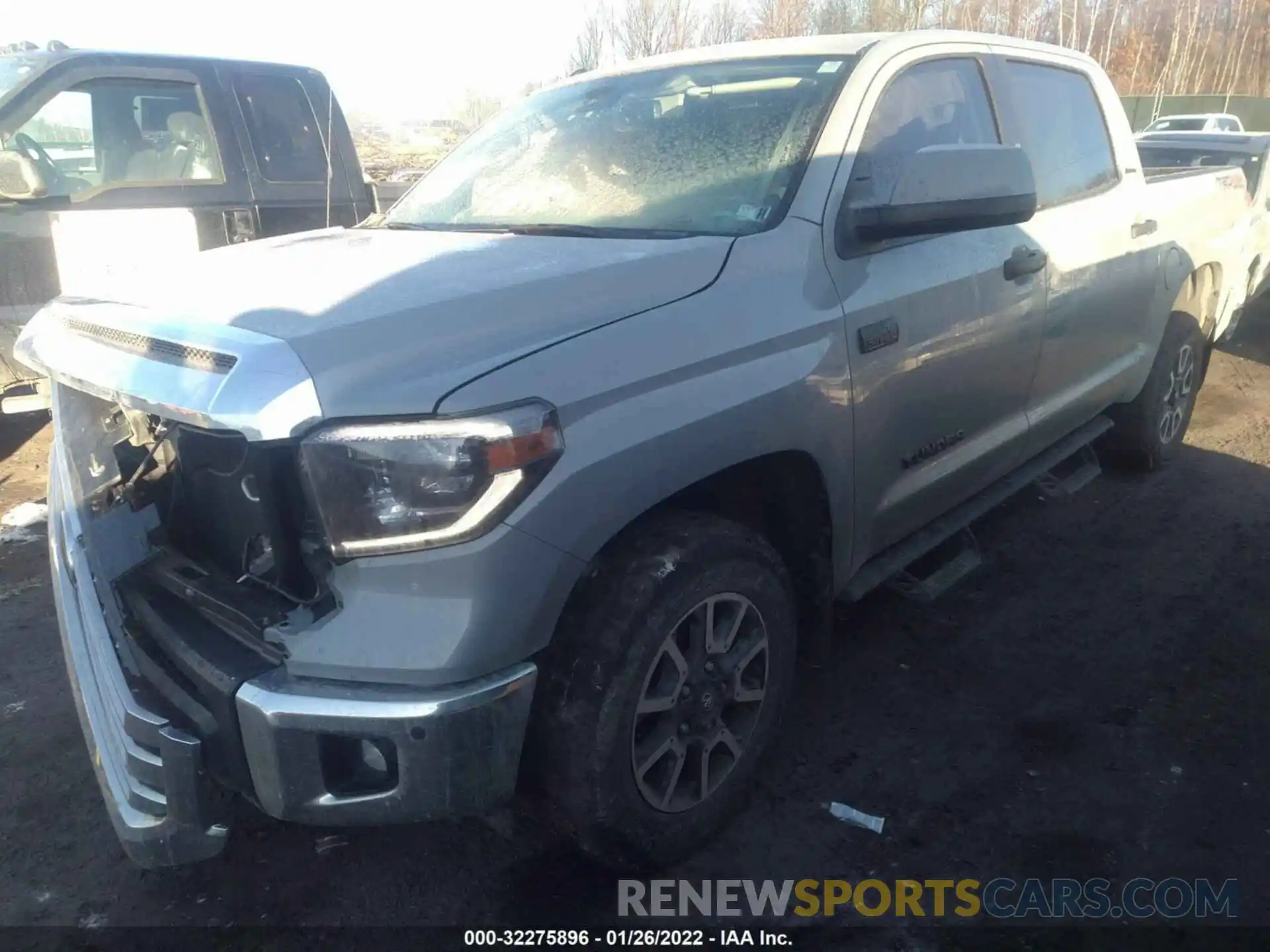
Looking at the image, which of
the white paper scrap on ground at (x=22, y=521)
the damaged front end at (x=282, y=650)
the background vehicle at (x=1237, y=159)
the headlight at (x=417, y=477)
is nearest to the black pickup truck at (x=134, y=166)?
the white paper scrap on ground at (x=22, y=521)

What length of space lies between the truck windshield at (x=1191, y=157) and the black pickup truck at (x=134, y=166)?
657cm

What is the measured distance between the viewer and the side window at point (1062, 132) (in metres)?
3.51

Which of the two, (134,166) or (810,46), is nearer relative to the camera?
(810,46)

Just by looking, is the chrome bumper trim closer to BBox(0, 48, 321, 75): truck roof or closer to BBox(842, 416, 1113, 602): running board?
BBox(842, 416, 1113, 602): running board

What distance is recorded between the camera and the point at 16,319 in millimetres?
4816

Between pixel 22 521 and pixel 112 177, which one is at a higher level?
pixel 112 177

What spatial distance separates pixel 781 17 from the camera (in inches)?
872

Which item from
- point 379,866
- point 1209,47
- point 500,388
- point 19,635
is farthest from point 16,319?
point 1209,47

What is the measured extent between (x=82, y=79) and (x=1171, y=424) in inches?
227

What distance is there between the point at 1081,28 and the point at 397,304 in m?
42.0

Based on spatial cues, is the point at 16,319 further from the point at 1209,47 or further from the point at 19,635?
the point at 1209,47

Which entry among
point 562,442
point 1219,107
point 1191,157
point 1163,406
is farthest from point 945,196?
point 1219,107

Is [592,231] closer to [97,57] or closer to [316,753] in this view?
[316,753]

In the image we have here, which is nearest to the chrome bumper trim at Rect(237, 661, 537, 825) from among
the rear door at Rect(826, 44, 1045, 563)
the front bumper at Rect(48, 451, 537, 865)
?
the front bumper at Rect(48, 451, 537, 865)
